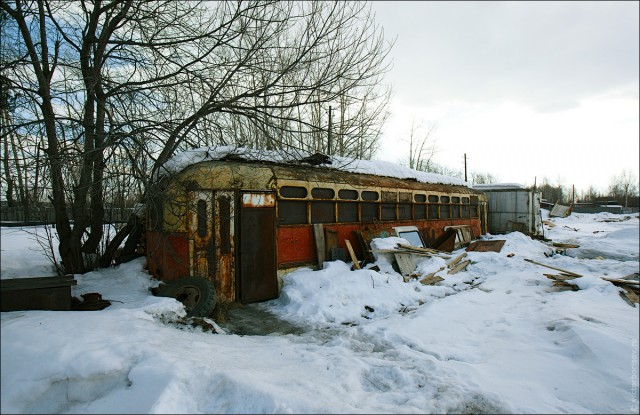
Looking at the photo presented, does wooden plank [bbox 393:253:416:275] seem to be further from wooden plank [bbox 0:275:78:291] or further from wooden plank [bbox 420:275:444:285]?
wooden plank [bbox 0:275:78:291]

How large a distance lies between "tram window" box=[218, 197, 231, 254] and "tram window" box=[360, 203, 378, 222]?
154 inches

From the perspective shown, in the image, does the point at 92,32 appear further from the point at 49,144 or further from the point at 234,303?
the point at 234,303

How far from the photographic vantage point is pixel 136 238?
8.63 m

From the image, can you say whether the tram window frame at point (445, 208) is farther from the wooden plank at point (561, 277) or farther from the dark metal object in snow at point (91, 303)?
the dark metal object in snow at point (91, 303)

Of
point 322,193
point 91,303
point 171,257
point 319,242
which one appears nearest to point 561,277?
point 319,242

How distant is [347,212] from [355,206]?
34cm

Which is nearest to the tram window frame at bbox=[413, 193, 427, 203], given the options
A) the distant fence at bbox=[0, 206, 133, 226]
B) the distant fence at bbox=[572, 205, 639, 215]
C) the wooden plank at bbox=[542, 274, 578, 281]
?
the wooden plank at bbox=[542, 274, 578, 281]

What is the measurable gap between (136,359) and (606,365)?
481 centimetres

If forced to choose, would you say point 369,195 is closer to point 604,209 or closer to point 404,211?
point 404,211

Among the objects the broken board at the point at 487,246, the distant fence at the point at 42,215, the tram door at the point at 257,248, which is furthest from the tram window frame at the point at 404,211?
the distant fence at the point at 42,215

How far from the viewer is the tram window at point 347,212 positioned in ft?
27.9

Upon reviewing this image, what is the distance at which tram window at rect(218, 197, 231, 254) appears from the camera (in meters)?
6.43

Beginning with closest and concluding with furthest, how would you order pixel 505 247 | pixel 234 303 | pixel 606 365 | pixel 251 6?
pixel 606 365, pixel 251 6, pixel 234 303, pixel 505 247

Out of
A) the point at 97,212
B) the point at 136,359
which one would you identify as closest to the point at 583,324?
the point at 136,359
